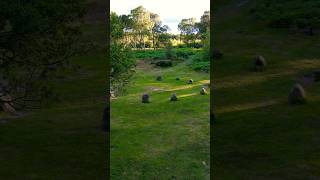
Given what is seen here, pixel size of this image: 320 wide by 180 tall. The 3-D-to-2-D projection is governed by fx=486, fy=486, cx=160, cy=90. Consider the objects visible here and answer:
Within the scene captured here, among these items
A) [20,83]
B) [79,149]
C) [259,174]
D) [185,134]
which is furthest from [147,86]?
[20,83]

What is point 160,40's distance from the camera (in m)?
Result: 21.2

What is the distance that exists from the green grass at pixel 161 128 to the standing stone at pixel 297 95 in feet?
11.5

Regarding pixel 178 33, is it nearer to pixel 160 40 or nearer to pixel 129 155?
pixel 160 40

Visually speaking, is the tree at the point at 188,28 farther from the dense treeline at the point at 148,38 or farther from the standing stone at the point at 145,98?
the standing stone at the point at 145,98

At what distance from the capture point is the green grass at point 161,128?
1795 cm

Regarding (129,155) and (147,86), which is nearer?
(129,155)

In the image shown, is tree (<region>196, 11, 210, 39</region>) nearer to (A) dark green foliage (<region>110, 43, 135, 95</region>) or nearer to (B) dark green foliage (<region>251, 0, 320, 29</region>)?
(B) dark green foliage (<region>251, 0, 320, 29</region>)

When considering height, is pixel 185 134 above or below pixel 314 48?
below

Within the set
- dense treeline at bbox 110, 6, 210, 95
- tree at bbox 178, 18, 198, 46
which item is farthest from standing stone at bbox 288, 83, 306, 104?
tree at bbox 178, 18, 198, 46

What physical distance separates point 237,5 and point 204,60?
352 centimetres

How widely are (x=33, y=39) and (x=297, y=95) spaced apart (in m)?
9.91

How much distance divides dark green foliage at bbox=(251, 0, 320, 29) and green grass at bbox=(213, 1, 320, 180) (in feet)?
1.70

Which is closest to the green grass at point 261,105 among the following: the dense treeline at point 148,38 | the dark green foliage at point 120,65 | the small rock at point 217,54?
the small rock at point 217,54

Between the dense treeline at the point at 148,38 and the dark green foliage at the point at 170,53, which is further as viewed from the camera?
the dark green foliage at the point at 170,53
